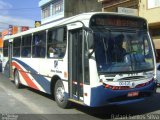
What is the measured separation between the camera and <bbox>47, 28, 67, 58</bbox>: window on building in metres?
10.7

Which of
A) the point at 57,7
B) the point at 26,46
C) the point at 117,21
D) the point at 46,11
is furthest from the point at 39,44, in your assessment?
the point at 46,11

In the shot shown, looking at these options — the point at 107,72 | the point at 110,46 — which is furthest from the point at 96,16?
the point at 107,72

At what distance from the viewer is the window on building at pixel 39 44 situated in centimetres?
1257

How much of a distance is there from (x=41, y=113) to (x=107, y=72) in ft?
→ 8.46

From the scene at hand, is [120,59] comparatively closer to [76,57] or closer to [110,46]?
[110,46]

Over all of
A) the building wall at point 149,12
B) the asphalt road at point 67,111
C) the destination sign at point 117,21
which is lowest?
the asphalt road at point 67,111

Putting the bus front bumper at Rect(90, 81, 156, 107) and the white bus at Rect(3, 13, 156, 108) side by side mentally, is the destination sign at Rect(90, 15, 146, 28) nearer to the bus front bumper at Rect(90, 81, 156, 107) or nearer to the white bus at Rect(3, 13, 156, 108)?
the white bus at Rect(3, 13, 156, 108)

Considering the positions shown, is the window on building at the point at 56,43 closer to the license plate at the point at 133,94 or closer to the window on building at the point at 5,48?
the license plate at the point at 133,94

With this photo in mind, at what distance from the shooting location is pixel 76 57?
32.4 feet

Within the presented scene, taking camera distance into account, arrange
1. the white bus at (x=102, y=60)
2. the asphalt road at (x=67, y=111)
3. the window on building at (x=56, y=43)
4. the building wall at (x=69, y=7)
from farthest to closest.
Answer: the building wall at (x=69, y=7)
the window on building at (x=56, y=43)
the asphalt road at (x=67, y=111)
the white bus at (x=102, y=60)

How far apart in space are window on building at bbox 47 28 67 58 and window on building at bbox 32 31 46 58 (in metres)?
0.56

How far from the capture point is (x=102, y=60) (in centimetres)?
898

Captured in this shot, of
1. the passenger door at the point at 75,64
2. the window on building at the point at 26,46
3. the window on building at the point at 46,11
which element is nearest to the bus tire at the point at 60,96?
the passenger door at the point at 75,64

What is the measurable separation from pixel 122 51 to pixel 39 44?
15.0ft
